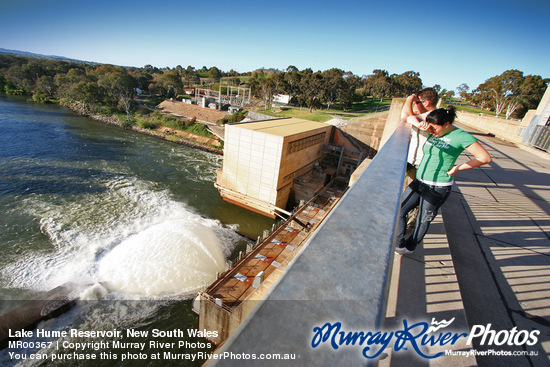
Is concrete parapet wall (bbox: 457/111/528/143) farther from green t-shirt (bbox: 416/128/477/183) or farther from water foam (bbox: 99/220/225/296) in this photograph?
water foam (bbox: 99/220/225/296)

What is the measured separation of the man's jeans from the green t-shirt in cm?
11

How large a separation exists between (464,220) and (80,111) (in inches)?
2116

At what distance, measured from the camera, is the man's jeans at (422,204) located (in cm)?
266

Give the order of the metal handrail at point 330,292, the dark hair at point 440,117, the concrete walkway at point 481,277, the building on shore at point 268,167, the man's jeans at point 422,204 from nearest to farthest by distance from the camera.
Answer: the metal handrail at point 330,292 → the concrete walkway at point 481,277 → the dark hair at point 440,117 → the man's jeans at point 422,204 → the building on shore at point 268,167

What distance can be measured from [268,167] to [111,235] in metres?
9.56

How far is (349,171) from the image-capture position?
71.8 feet

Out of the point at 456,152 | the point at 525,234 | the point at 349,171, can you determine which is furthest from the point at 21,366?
the point at 349,171

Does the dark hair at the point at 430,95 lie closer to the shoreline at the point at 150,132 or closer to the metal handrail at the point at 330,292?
the metal handrail at the point at 330,292

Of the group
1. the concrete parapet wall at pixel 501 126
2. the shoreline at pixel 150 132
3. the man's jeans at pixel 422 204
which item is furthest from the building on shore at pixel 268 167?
the shoreline at pixel 150 132

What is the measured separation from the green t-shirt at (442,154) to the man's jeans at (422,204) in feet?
0.35

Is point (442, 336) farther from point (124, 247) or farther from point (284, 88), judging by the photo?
point (284, 88)

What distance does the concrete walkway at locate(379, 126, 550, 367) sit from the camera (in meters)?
2.09

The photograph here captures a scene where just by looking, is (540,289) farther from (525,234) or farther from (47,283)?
(47,283)

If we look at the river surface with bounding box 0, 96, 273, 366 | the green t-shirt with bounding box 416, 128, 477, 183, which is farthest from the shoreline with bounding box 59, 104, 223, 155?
the green t-shirt with bounding box 416, 128, 477, 183
